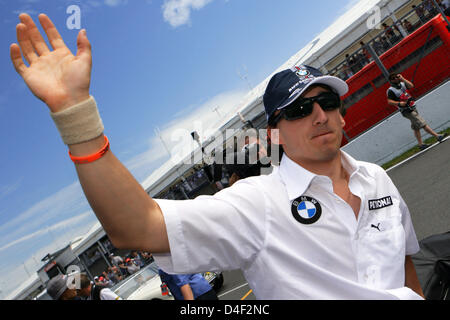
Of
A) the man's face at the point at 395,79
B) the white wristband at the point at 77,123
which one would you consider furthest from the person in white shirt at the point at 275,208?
the man's face at the point at 395,79

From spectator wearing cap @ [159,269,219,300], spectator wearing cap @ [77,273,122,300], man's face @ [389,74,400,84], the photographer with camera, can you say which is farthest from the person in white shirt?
man's face @ [389,74,400,84]

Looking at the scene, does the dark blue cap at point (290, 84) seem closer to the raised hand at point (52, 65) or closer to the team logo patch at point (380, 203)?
the team logo patch at point (380, 203)

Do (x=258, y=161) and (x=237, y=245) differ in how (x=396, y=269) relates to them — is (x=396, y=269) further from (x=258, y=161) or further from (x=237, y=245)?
(x=258, y=161)

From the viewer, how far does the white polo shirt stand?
4.04ft

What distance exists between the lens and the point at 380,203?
1598mm

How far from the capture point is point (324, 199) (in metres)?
1.49

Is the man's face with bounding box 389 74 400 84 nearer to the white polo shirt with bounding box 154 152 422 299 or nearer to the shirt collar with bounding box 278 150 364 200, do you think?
the shirt collar with bounding box 278 150 364 200

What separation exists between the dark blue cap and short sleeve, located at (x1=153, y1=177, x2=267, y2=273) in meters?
0.50

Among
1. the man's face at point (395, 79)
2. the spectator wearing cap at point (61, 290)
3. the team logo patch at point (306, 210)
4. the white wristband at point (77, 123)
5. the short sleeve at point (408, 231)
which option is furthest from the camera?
the man's face at point (395, 79)

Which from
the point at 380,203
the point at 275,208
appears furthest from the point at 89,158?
the point at 380,203

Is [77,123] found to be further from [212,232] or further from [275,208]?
[275,208]

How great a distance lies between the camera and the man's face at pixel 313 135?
1.56 meters
